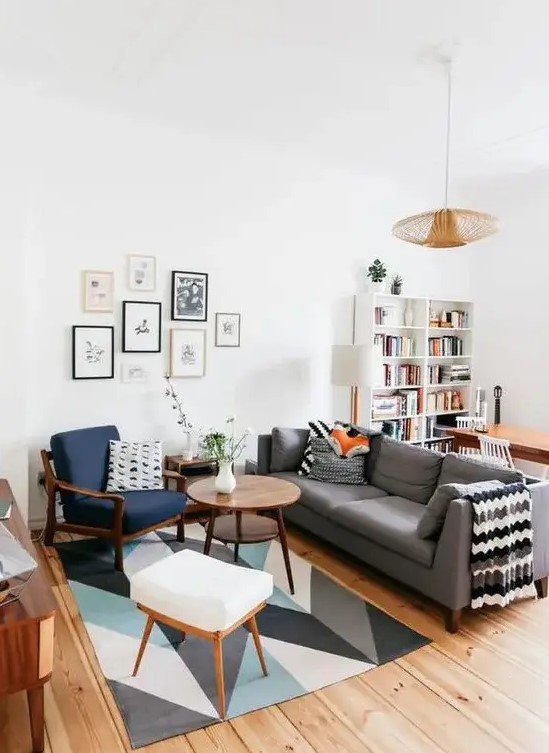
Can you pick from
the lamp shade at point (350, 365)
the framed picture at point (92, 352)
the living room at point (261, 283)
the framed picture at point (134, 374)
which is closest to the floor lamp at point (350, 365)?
the lamp shade at point (350, 365)

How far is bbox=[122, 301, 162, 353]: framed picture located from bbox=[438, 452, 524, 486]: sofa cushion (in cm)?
239

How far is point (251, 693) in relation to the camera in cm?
238

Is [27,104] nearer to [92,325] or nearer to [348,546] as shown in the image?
[92,325]

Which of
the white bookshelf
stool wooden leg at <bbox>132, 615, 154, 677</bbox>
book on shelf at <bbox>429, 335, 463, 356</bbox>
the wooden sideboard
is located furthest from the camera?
book on shelf at <bbox>429, 335, 463, 356</bbox>

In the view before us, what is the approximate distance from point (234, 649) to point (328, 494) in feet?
4.81

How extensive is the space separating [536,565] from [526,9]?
2.90 m

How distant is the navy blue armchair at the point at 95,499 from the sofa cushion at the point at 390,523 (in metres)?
1.17

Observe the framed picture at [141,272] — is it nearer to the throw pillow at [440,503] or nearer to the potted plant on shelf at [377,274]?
the potted plant on shelf at [377,274]

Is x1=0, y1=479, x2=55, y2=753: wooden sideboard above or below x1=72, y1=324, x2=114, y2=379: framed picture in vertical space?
below

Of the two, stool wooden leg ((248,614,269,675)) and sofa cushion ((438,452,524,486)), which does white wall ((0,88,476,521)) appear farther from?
stool wooden leg ((248,614,269,675))

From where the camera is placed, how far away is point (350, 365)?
16.6 feet

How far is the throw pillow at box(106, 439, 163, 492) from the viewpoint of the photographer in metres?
4.02

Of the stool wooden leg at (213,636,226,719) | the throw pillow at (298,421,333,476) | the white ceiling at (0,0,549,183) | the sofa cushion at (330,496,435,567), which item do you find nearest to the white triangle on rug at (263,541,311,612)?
the sofa cushion at (330,496,435,567)

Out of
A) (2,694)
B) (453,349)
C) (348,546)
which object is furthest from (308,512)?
(453,349)
